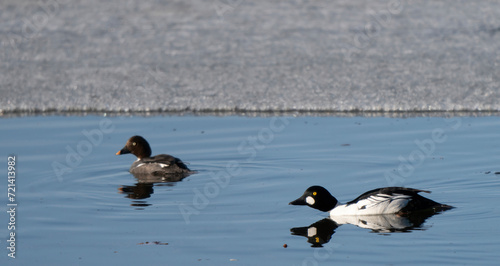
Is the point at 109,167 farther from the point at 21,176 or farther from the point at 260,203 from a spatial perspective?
the point at 260,203

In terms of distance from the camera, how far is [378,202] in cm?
678

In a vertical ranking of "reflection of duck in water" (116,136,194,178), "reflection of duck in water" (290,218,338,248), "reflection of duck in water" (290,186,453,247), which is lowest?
"reflection of duck in water" (290,218,338,248)

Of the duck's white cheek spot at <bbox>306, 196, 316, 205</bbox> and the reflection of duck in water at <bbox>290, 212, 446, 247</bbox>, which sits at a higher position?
the duck's white cheek spot at <bbox>306, 196, 316, 205</bbox>

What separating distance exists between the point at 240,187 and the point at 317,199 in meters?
1.08

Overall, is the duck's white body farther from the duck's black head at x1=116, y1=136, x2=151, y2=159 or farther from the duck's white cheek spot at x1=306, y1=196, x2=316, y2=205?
the duck's black head at x1=116, y1=136, x2=151, y2=159

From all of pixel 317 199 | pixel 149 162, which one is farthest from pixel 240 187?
pixel 149 162

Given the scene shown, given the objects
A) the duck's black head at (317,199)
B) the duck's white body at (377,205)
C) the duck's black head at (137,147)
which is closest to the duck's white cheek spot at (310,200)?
the duck's black head at (317,199)

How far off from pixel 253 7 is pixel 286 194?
9447 mm

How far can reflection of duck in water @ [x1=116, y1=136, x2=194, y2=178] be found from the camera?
838cm

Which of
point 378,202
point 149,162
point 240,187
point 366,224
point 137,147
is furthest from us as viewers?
point 137,147

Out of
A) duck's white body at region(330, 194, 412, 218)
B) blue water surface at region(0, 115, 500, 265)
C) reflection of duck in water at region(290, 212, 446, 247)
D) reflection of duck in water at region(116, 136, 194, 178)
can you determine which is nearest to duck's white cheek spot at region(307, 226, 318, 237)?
reflection of duck in water at region(290, 212, 446, 247)

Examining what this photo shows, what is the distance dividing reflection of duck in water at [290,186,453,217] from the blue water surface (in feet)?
0.48

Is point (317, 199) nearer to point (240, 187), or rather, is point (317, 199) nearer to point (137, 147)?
point (240, 187)

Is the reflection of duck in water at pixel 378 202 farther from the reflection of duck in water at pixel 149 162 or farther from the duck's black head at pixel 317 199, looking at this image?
the reflection of duck in water at pixel 149 162
